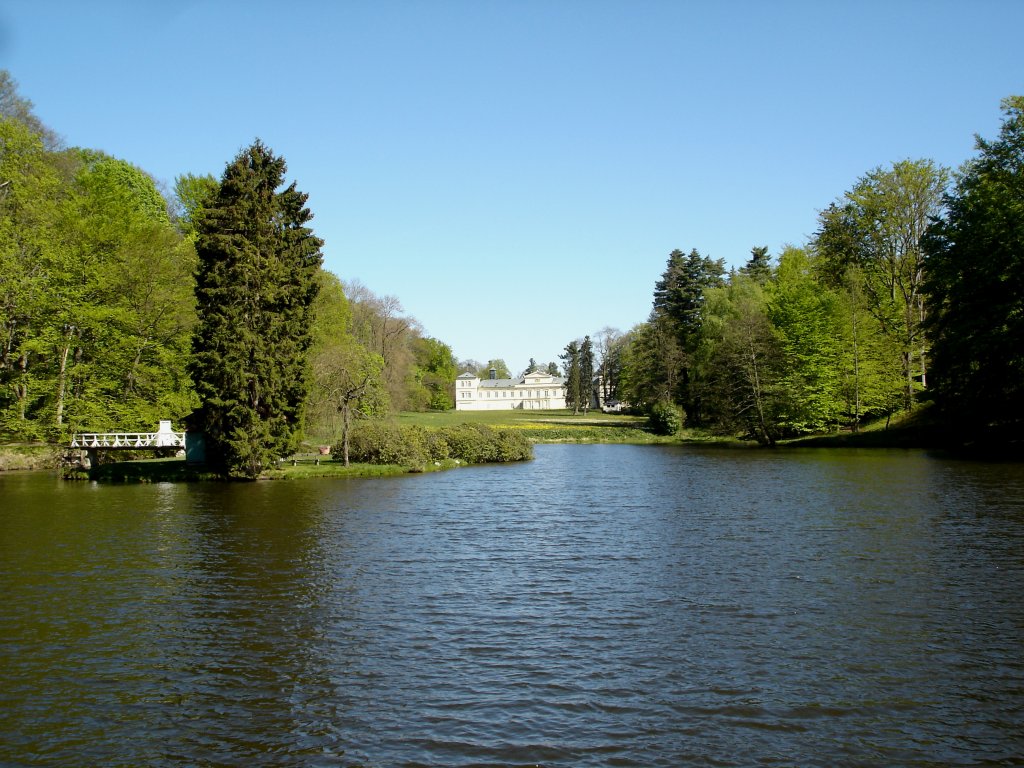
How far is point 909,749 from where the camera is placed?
27.8 feet

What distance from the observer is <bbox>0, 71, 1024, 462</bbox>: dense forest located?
116ft

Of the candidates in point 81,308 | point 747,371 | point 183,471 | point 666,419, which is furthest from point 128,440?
point 666,419

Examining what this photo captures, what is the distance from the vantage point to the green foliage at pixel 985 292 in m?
40.7

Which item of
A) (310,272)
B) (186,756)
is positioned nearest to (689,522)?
(186,756)

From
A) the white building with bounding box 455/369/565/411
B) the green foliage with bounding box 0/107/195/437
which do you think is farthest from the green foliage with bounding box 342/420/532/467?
the white building with bounding box 455/369/565/411

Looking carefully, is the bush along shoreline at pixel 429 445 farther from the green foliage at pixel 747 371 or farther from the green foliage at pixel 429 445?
the green foliage at pixel 747 371

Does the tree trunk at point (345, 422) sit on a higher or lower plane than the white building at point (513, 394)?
lower

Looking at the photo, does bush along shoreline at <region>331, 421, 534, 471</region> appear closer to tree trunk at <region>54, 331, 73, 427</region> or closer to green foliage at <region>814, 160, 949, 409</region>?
tree trunk at <region>54, 331, 73, 427</region>

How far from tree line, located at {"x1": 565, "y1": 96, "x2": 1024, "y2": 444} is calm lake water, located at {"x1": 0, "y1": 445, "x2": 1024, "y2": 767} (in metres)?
21.9

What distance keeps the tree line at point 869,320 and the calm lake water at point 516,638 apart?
2188cm

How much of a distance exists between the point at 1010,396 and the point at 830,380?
55.4 feet

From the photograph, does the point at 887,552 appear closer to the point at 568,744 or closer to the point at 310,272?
the point at 568,744

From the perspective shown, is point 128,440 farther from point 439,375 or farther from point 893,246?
point 439,375

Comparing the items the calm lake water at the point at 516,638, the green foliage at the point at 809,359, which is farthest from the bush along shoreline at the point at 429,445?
the green foliage at the point at 809,359
